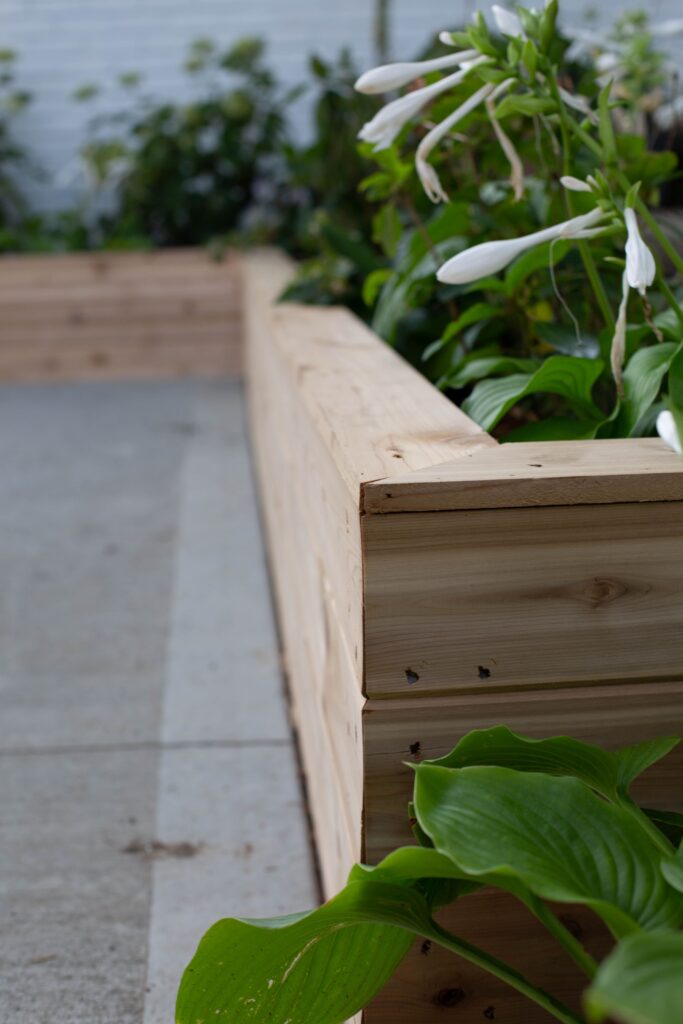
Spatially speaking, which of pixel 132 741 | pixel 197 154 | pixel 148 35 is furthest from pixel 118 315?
pixel 132 741

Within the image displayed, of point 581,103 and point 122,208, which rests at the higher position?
Answer: point 581,103

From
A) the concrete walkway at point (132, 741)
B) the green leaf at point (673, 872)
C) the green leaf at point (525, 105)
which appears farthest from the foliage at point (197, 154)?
the green leaf at point (673, 872)

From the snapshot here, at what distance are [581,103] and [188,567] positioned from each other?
5.77 feet

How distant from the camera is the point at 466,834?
2.53 feet

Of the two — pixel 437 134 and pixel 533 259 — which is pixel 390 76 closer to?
pixel 437 134

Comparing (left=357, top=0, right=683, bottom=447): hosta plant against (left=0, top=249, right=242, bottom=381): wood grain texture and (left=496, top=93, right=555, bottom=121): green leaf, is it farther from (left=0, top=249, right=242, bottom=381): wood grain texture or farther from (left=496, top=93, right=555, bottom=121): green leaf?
(left=0, top=249, right=242, bottom=381): wood grain texture

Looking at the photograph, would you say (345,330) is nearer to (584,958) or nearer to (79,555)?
(79,555)

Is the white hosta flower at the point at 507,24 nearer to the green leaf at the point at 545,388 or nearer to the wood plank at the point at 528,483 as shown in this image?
the green leaf at the point at 545,388

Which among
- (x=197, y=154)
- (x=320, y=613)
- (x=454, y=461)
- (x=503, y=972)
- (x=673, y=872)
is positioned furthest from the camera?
(x=197, y=154)

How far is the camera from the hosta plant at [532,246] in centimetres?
111

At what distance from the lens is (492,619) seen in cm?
95

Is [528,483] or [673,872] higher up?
[528,483]

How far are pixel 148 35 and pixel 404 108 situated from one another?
5472 millimetres

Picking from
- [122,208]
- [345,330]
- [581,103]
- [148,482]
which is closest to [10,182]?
[122,208]
